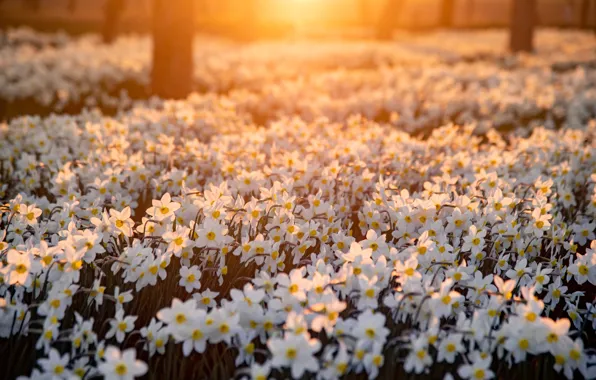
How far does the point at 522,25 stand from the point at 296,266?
19703 millimetres

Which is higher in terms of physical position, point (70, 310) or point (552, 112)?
point (552, 112)

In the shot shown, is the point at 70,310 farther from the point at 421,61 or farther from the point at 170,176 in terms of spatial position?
the point at 421,61

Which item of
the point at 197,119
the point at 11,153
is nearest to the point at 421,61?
the point at 197,119

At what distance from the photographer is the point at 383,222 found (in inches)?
165

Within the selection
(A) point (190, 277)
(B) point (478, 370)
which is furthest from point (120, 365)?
(B) point (478, 370)

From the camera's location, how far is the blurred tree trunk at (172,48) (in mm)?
10656

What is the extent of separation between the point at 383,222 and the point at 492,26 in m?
50.8

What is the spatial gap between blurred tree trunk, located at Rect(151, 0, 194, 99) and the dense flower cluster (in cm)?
543

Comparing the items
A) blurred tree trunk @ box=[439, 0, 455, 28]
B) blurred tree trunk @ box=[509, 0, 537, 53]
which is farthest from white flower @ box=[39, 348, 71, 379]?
blurred tree trunk @ box=[439, 0, 455, 28]

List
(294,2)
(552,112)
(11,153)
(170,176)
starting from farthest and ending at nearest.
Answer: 1. (294,2)
2. (552,112)
3. (11,153)
4. (170,176)

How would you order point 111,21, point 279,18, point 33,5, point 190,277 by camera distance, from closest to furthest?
point 190,277 < point 111,21 < point 33,5 < point 279,18

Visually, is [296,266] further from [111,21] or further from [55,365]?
[111,21]

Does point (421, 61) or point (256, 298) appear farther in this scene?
point (421, 61)

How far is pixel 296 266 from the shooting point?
374cm
